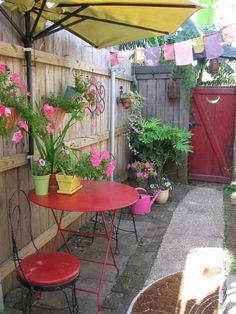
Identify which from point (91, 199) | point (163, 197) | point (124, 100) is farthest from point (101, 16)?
point (163, 197)

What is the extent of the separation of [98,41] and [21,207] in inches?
77.5

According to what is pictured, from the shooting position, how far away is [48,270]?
221 centimetres

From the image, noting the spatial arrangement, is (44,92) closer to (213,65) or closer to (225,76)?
(213,65)

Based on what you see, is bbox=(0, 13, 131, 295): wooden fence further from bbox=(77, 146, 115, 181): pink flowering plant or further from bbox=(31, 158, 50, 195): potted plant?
bbox=(77, 146, 115, 181): pink flowering plant

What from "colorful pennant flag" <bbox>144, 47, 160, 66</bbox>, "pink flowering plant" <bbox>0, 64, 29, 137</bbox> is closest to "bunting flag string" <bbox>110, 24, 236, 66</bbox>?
"colorful pennant flag" <bbox>144, 47, 160, 66</bbox>

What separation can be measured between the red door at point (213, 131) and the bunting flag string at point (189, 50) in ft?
4.45

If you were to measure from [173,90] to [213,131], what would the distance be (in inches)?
42.4

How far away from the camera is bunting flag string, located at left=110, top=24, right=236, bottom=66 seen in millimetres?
4449

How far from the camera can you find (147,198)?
193 inches

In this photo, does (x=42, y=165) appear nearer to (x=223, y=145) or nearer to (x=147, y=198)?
(x=147, y=198)

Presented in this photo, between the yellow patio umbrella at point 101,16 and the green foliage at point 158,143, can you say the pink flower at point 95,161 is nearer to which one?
the yellow patio umbrella at point 101,16

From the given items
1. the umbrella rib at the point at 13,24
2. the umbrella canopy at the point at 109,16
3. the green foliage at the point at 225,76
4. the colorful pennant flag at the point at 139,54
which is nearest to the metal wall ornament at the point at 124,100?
the colorful pennant flag at the point at 139,54

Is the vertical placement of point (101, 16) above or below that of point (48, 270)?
above

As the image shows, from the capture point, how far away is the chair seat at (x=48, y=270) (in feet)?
6.92
